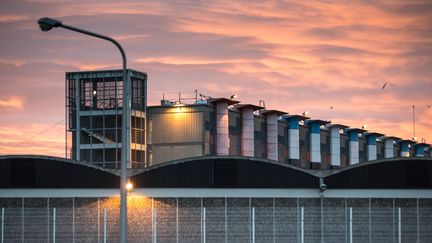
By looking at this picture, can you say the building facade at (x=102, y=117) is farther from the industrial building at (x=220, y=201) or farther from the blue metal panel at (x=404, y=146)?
the blue metal panel at (x=404, y=146)

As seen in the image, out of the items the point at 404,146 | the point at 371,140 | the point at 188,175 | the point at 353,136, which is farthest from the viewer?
the point at 404,146

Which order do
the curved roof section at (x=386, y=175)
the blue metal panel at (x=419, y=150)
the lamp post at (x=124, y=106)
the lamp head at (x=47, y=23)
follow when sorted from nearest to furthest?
1. the lamp head at (x=47, y=23)
2. the lamp post at (x=124, y=106)
3. the curved roof section at (x=386, y=175)
4. the blue metal panel at (x=419, y=150)

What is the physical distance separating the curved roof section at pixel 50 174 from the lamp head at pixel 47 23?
826 inches

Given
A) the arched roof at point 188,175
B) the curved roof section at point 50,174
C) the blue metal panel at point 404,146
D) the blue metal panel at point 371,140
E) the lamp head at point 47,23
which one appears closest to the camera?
the lamp head at point 47,23

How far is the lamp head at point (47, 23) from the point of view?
30.3 meters

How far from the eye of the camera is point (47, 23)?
30.4 meters

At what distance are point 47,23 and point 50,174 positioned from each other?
2250cm

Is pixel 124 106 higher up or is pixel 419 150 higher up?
pixel 419 150

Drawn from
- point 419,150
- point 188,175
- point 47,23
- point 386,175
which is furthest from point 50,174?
point 419,150

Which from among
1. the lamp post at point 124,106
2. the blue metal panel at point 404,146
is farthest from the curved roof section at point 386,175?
the blue metal panel at point 404,146

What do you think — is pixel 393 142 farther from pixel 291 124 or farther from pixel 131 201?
pixel 131 201

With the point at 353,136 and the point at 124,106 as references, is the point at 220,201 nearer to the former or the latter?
the point at 124,106

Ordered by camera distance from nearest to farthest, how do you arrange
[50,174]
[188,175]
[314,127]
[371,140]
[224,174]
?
[188,175] < [224,174] < [50,174] < [314,127] < [371,140]

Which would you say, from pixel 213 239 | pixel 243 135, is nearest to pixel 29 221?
pixel 213 239
